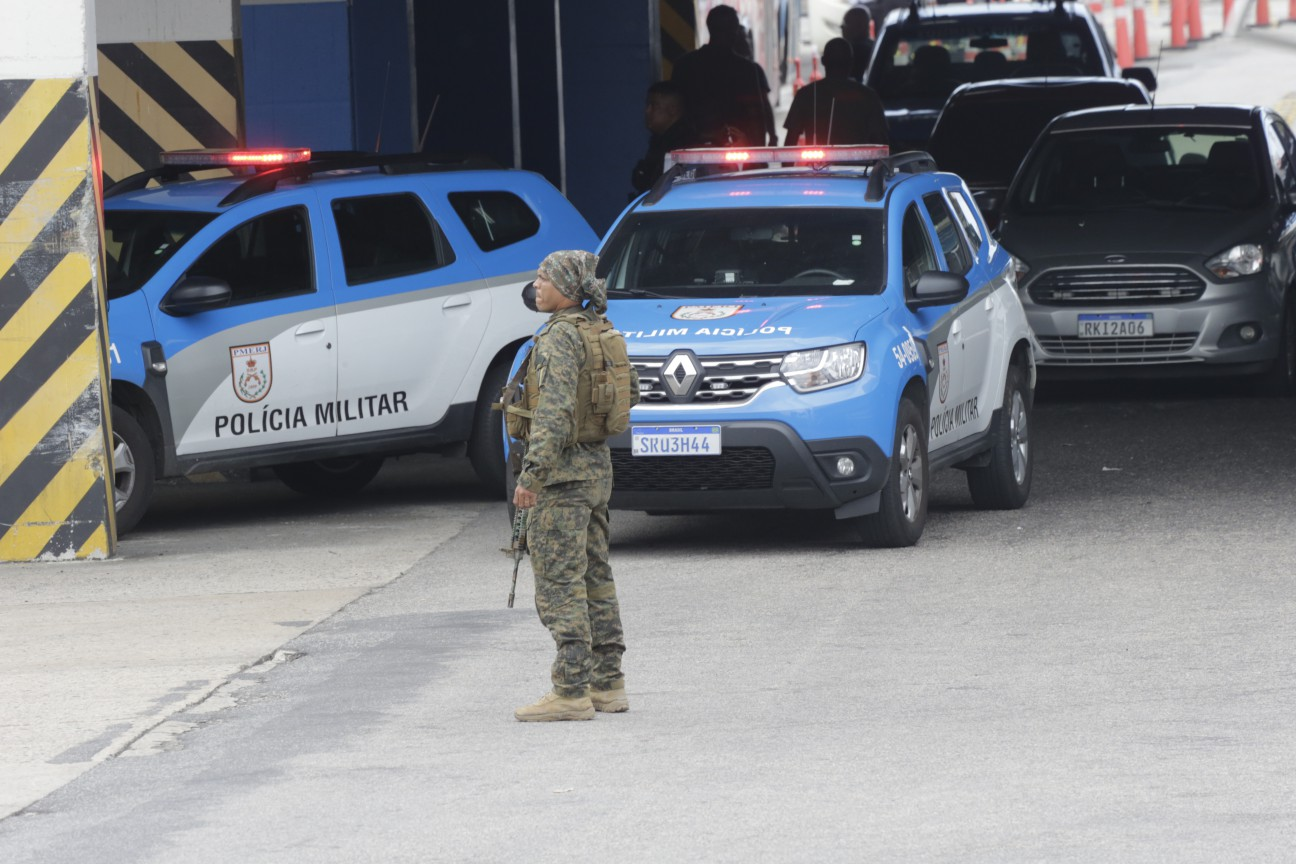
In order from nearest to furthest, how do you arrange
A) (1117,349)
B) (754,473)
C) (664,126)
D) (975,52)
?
(754,473) < (1117,349) < (664,126) < (975,52)

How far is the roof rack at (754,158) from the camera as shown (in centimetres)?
1218

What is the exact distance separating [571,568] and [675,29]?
1629 cm

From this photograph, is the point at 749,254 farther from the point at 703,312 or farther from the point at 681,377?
the point at 681,377

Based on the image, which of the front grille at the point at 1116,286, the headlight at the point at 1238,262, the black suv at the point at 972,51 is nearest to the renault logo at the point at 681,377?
the front grille at the point at 1116,286

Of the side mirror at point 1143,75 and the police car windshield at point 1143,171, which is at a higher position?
the side mirror at point 1143,75

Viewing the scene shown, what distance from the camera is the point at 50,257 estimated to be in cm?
1153

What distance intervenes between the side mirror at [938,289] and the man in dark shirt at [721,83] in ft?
28.8

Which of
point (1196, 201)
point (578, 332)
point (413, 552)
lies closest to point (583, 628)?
point (578, 332)

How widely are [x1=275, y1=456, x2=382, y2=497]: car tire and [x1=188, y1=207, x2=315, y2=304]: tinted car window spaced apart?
6.05 ft

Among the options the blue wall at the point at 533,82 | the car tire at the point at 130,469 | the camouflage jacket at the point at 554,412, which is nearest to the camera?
the camouflage jacket at the point at 554,412

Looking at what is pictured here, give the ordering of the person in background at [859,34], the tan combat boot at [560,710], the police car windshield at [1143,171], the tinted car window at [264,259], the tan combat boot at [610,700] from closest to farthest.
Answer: the tan combat boot at [560,710], the tan combat boot at [610,700], the tinted car window at [264,259], the police car windshield at [1143,171], the person in background at [859,34]

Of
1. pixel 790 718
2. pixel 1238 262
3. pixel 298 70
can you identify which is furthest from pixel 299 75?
pixel 790 718

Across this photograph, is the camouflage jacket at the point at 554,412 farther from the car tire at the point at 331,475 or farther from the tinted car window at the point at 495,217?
the car tire at the point at 331,475

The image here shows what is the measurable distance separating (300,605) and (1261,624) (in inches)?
153
